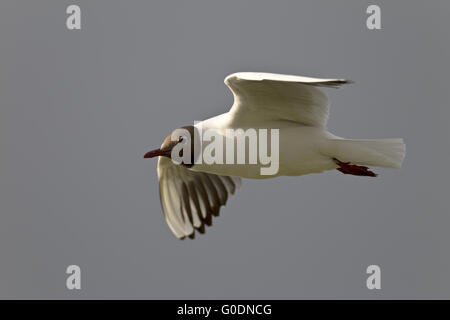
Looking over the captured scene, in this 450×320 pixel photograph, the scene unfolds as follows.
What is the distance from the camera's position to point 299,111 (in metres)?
6.12

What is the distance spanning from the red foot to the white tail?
0.09 meters

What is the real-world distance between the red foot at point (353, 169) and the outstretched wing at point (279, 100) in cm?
34

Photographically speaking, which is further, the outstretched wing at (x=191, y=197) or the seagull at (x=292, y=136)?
the outstretched wing at (x=191, y=197)

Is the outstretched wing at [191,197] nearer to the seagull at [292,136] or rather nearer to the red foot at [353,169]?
the seagull at [292,136]

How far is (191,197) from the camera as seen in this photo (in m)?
7.43

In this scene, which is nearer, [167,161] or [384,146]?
[384,146]

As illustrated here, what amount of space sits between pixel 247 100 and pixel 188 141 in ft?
2.14

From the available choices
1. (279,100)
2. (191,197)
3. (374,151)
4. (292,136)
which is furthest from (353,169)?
(191,197)

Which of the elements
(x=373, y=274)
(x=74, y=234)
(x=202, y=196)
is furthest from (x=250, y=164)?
(x=74, y=234)

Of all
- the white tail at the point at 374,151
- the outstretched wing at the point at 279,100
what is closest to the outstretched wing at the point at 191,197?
the outstretched wing at the point at 279,100

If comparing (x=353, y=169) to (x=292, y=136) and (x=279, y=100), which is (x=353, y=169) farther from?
(x=279, y=100)

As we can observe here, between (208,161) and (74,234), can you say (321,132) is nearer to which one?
(208,161)

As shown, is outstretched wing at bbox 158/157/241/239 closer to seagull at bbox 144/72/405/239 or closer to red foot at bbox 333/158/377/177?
seagull at bbox 144/72/405/239

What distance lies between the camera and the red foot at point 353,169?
241 inches
